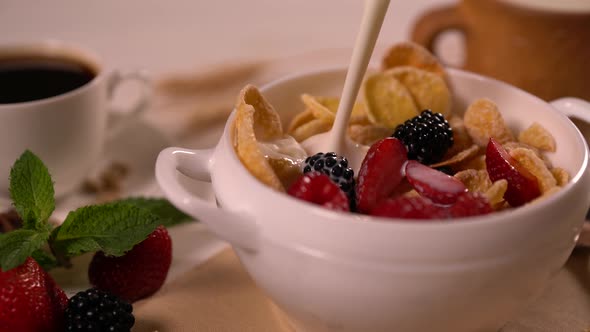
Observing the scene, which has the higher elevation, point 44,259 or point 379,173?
point 379,173

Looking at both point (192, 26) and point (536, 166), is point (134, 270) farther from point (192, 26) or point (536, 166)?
point (192, 26)

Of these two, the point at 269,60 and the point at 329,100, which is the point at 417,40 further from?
the point at 329,100

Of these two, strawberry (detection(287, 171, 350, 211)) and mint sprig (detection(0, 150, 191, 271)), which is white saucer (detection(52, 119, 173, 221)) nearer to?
mint sprig (detection(0, 150, 191, 271))

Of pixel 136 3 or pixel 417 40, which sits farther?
pixel 136 3

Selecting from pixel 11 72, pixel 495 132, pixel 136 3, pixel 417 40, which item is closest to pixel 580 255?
pixel 495 132

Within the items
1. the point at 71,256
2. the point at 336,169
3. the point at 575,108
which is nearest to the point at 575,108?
the point at 575,108

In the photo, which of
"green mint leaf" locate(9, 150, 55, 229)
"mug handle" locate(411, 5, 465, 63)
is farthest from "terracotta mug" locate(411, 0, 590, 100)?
"green mint leaf" locate(9, 150, 55, 229)

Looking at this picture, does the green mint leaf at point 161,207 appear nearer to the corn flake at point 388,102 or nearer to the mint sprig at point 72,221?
the mint sprig at point 72,221
